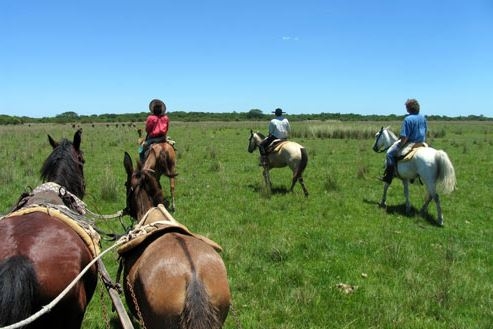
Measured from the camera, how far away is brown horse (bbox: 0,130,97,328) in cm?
293

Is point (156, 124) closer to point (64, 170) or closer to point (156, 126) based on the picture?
point (156, 126)

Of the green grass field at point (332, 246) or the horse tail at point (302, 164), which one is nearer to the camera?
the green grass field at point (332, 246)

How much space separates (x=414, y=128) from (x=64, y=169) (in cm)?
831

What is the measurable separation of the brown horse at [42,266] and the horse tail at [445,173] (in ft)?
27.4

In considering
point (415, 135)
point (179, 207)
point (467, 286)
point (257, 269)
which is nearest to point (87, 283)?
point (257, 269)

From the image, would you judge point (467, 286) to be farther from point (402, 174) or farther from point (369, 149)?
point (369, 149)

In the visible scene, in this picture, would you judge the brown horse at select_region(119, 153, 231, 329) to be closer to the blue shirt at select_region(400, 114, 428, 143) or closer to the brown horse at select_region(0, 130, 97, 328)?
the brown horse at select_region(0, 130, 97, 328)

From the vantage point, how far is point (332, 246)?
797 cm

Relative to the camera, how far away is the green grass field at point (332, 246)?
5527mm

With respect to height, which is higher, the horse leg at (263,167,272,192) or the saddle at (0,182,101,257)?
the saddle at (0,182,101,257)

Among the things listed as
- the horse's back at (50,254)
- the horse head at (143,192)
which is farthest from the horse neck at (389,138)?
the horse's back at (50,254)

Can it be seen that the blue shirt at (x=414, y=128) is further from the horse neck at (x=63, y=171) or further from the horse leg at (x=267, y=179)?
the horse neck at (x=63, y=171)

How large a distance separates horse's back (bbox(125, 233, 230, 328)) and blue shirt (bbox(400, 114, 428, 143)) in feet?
27.5

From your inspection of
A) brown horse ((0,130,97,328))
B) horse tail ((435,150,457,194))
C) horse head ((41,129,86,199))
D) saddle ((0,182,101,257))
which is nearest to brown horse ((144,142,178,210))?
horse head ((41,129,86,199))
